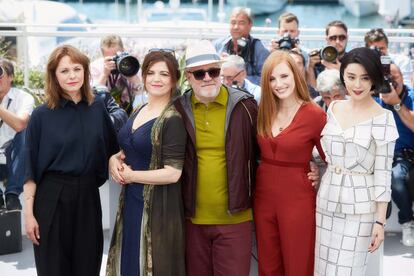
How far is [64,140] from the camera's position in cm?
319

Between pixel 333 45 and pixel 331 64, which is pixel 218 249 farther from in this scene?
pixel 333 45

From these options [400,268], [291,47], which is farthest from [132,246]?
[291,47]

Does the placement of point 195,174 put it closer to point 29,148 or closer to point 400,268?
point 29,148

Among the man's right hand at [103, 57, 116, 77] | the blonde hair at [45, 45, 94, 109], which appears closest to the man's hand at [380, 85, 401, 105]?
→ the man's right hand at [103, 57, 116, 77]

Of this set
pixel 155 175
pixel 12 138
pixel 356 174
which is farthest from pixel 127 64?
pixel 356 174

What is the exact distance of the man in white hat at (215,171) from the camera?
10.2 feet

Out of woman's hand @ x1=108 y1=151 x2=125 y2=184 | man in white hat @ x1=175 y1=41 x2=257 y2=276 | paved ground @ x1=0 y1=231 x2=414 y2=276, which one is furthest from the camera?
paved ground @ x1=0 y1=231 x2=414 y2=276

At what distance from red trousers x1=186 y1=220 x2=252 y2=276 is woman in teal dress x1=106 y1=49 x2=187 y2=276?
0.07 m

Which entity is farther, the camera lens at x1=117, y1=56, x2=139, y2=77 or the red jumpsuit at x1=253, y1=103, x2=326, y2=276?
the camera lens at x1=117, y1=56, x2=139, y2=77

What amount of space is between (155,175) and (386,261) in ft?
7.81

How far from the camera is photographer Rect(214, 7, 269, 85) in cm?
→ 587

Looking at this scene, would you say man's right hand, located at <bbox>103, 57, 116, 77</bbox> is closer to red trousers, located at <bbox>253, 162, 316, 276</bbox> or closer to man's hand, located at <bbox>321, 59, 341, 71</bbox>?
man's hand, located at <bbox>321, 59, 341, 71</bbox>

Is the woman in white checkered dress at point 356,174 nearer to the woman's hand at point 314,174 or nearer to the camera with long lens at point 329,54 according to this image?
the woman's hand at point 314,174

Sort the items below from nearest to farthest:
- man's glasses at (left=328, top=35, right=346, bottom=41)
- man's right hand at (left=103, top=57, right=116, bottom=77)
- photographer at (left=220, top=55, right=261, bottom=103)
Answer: man's right hand at (left=103, top=57, right=116, bottom=77) < photographer at (left=220, top=55, right=261, bottom=103) < man's glasses at (left=328, top=35, right=346, bottom=41)
